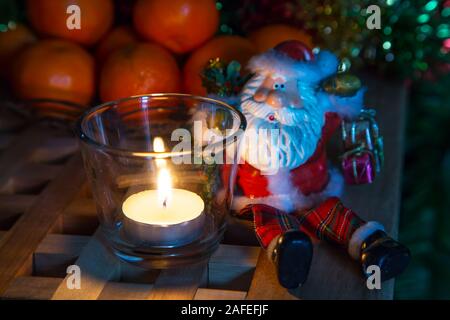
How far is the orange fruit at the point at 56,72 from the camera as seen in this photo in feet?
2.53

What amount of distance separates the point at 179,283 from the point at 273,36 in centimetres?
41

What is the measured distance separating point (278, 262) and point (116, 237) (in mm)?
145

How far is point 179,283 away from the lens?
1.68 feet

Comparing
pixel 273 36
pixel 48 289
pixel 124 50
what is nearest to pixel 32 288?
pixel 48 289

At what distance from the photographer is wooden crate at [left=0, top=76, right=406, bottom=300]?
50cm

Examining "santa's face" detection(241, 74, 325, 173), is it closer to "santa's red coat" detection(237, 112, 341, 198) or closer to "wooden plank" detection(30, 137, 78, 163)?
"santa's red coat" detection(237, 112, 341, 198)

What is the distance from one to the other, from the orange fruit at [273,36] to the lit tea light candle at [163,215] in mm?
307

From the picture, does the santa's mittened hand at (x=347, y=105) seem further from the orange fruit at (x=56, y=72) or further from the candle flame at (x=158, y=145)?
the orange fruit at (x=56, y=72)

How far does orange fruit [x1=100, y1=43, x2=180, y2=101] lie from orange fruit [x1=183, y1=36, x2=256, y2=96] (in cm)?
2

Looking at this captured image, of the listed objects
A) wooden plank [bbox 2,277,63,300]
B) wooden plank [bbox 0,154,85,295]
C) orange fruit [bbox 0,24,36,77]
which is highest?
orange fruit [bbox 0,24,36,77]

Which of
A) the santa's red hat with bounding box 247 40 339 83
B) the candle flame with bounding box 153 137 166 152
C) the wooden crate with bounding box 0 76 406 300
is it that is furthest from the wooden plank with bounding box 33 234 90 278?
the santa's red hat with bounding box 247 40 339 83

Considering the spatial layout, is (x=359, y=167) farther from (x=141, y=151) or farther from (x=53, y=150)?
(x=53, y=150)
